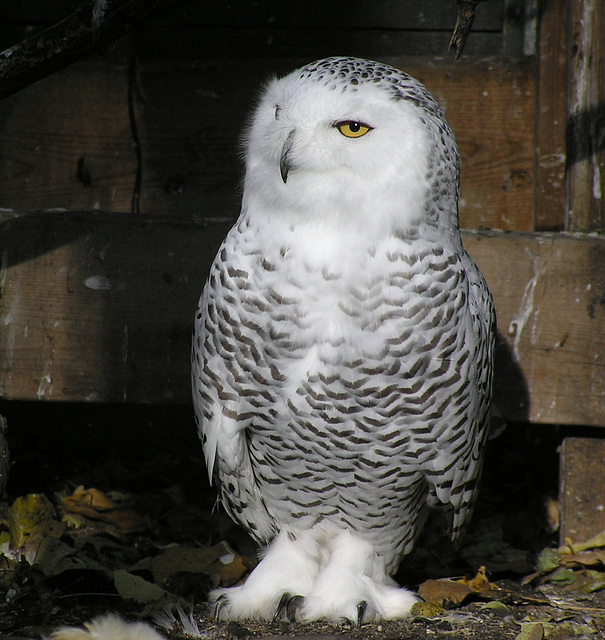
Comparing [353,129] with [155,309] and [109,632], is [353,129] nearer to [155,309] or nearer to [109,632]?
[155,309]

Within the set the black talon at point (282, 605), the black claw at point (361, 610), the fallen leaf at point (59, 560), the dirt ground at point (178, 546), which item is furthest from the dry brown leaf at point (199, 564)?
the black claw at point (361, 610)

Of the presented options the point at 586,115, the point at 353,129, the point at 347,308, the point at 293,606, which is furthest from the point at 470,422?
the point at 586,115

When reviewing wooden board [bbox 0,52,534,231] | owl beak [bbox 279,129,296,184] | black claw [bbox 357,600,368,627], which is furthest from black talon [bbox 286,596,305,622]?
wooden board [bbox 0,52,534,231]

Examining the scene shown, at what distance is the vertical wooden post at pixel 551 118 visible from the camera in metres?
3.07

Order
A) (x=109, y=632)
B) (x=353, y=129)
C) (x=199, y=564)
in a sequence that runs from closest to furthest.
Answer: (x=109, y=632) → (x=353, y=129) → (x=199, y=564)

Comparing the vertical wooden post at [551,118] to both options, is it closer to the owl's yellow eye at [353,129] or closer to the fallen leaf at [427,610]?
the owl's yellow eye at [353,129]

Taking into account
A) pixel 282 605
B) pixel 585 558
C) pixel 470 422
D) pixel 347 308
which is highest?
pixel 347 308

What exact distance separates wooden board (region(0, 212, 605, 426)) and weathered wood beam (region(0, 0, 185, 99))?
28.3 inches

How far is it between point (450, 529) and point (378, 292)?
930 mm

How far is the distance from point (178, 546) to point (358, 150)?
159 centimetres

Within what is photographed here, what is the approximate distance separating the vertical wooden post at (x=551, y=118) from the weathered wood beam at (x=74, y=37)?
1638 mm

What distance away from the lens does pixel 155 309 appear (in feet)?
9.34

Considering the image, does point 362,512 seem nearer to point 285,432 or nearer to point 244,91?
point 285,432

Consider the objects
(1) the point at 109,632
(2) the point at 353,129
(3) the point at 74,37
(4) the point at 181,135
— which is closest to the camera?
(1) the point at 109,632
